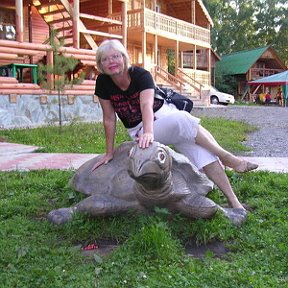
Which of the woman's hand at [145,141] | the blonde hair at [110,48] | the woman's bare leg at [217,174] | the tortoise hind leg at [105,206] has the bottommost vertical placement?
the tortoise hind leg at [105,206]

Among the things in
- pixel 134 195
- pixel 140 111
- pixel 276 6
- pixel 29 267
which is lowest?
pixel 29 267

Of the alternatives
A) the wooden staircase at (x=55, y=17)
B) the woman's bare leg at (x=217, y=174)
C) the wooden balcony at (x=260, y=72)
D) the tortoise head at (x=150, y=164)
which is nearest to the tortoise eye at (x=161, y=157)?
the tortoise head at (x=150, y=164)

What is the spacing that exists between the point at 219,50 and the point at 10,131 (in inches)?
1658

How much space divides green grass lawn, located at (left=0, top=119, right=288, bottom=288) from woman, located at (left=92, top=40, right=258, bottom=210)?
451 millimetres

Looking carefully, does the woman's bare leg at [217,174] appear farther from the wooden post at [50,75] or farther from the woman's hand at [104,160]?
the wooden post at [50,75]

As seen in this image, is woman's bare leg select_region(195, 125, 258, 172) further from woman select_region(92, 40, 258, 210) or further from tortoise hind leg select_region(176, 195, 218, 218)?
tortoise hind leg select_region(176, 195, 218, 218)

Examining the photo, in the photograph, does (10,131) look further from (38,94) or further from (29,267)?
(29,267)

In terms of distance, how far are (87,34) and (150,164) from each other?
1248 centimetres

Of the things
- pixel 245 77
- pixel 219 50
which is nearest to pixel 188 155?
pixel 245 77

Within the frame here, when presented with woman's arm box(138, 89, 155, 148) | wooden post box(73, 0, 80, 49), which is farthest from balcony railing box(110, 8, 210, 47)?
woman's arm box(138, 89, 155, 148)

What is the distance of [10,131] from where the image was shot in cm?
966

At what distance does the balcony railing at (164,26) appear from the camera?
68.1 ft

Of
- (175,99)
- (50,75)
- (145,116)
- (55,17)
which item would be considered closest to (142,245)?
(145,116)

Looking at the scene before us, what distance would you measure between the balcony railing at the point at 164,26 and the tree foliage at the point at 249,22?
887 inches
